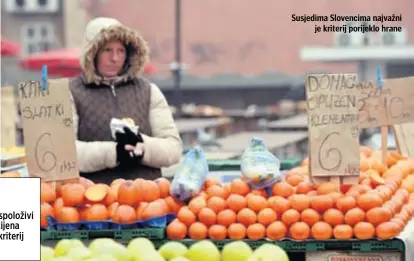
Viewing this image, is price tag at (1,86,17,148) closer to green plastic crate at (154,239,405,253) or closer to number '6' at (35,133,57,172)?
number '6' at (35,133,57,172)

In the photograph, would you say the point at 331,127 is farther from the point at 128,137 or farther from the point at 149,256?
the point at 149,256

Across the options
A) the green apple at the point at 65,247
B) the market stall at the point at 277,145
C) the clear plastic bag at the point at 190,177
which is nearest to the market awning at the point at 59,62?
the market stall at the point at 277,145

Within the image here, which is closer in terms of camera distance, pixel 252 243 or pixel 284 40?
pixel 252 243

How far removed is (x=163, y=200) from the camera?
4.45 meters

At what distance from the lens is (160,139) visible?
5.04 meters

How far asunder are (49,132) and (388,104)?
192 centimetres

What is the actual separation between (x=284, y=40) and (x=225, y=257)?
1546 inches

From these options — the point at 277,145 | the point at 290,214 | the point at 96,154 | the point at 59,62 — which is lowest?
the point at 290,214

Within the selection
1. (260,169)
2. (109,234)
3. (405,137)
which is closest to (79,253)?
(109,234)

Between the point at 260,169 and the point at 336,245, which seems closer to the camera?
the point at 336,245

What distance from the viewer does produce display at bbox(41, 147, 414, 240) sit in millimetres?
4289

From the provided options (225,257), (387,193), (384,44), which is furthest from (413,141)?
(384,44)

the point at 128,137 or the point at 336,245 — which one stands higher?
the point at 128,137

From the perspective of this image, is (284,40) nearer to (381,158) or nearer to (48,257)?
(381,158)
